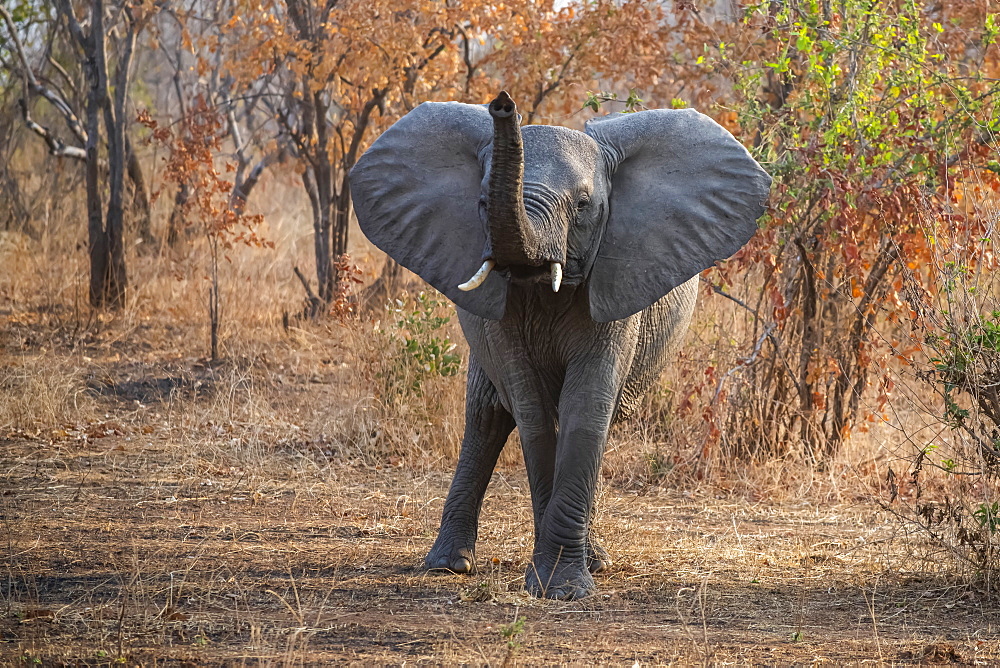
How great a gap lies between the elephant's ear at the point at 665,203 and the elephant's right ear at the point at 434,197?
50cm

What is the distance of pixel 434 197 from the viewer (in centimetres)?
518

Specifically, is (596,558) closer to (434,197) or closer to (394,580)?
(394,580)

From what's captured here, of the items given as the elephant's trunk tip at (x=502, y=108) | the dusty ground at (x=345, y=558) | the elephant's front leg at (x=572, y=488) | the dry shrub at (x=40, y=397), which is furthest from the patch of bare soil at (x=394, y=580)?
the elephant's trunk tip at (x=502, y=108)

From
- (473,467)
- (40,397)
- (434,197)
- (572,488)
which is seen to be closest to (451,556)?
(473,467)

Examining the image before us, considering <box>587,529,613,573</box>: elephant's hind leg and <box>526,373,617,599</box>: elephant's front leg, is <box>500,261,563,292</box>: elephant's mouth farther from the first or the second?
<box>587,529,613,573</box>: elephant's hind leg

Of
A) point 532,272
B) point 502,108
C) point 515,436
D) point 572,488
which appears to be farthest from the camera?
point 515,436

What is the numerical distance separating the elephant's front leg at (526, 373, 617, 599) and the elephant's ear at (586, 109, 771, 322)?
38 cm

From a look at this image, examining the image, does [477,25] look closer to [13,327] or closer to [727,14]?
[727,14]

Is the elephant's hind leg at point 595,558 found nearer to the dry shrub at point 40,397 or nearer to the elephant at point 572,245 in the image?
the elephant at point 572,245

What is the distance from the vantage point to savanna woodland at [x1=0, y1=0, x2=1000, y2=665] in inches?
189

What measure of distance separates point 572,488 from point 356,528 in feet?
6.62

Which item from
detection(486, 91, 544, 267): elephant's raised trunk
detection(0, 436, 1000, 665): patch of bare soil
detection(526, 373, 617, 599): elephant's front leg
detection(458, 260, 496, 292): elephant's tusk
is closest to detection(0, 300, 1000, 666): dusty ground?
detection(0, 436, 1000, 665): patch of bare soil

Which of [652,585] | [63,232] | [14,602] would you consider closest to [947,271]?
[652,585]

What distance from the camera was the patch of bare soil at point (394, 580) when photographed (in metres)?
4.31
